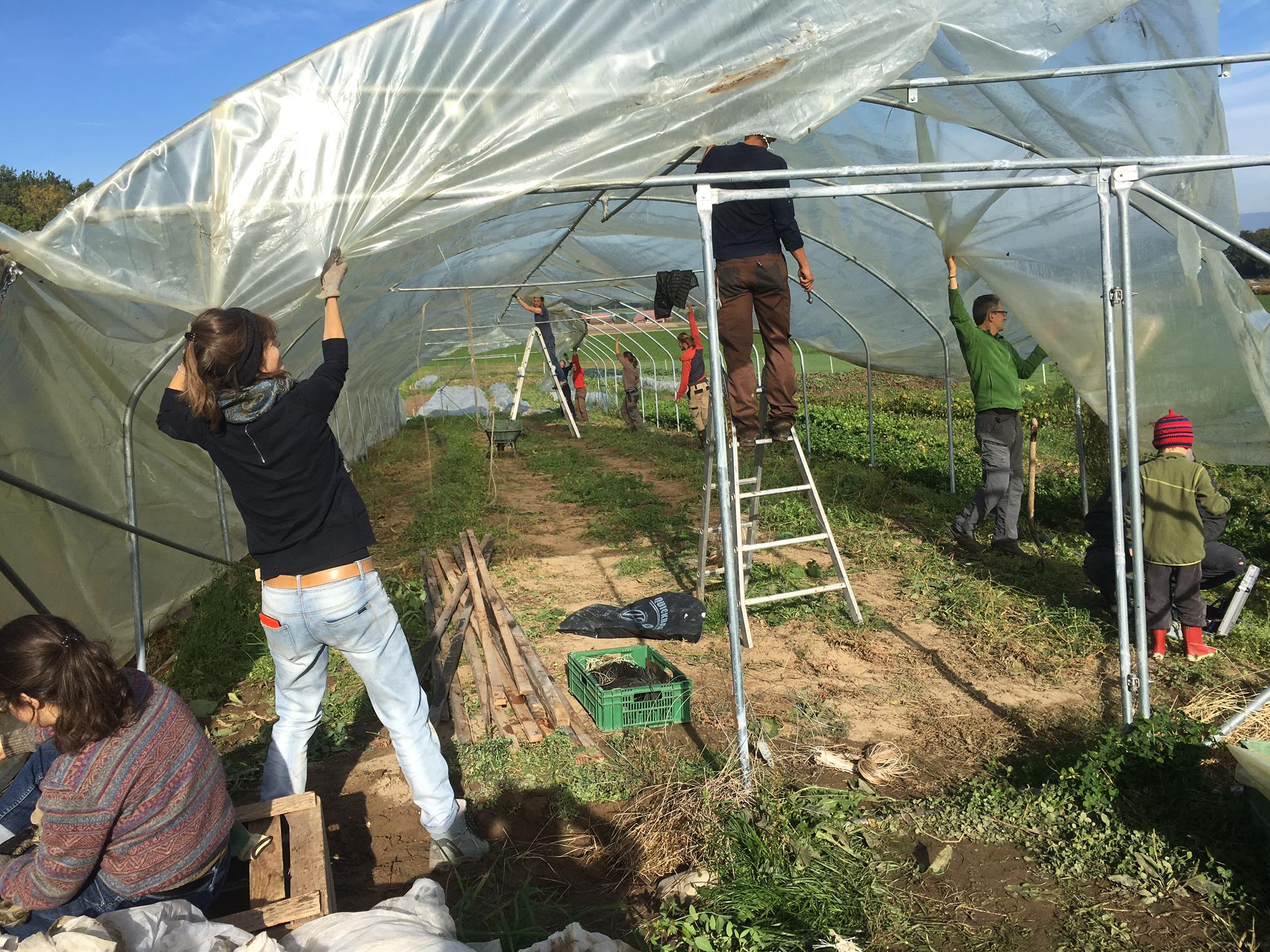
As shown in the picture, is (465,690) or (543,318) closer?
(465,690)

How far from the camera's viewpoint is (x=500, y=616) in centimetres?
625

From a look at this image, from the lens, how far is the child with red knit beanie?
16.4 ft

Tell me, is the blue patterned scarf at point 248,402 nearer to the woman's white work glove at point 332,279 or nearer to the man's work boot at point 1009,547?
the woman's white work glove at point 332,279

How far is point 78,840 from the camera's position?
2.39 meters

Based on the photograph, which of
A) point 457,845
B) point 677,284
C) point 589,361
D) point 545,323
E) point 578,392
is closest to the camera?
point 457,845

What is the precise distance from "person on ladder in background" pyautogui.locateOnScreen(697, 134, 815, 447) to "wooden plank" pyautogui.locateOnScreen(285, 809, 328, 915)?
3.17 metres

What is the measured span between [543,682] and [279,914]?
245 cm

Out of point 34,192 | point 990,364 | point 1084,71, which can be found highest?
point 34,192

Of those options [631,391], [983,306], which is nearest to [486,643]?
[983,306]

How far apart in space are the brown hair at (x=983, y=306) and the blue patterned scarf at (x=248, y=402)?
229 inches

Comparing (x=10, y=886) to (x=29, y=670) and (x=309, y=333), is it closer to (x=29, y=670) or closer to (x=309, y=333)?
(x=29, y=670)

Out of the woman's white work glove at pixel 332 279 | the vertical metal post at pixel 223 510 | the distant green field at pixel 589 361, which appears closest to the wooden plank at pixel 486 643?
the vertical metal post at pixel 223 510

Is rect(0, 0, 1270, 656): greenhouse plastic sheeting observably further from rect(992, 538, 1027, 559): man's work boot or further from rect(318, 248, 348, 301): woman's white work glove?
rect(992, 538, 1027, 559): man's work boot

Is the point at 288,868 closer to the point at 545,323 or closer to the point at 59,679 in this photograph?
the point at 59,679
